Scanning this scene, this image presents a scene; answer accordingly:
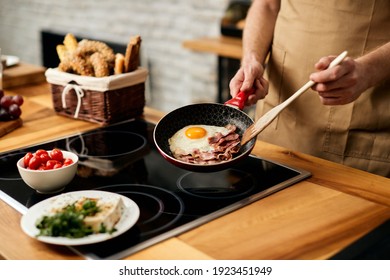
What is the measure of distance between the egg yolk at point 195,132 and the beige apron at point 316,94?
465mm

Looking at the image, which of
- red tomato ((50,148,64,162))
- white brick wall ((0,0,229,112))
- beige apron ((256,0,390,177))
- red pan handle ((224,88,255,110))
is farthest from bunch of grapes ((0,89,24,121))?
white brick wall ((0,0,229,112))

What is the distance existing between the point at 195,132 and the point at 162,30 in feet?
9.56

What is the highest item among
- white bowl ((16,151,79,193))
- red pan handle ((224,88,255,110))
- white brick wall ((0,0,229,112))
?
red pan handle ((224,88,255,110))

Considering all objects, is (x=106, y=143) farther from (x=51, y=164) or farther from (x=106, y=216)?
(x=106, y=216)

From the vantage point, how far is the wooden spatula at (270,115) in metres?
1.22

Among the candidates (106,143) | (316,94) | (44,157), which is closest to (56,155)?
(44,157)

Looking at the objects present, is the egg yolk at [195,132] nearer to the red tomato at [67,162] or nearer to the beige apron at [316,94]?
the red tomato at [67,162]

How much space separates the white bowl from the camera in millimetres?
1219

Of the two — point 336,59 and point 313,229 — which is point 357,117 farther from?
point 313,229

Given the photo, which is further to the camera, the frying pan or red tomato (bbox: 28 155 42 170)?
the frying pan

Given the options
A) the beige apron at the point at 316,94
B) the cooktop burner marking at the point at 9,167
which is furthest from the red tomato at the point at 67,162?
the beige apron at the point at 316,94

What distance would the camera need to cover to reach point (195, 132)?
1423 millimetres

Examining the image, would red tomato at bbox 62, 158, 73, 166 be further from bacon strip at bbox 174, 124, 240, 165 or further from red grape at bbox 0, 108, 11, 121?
red grape at bbox 0, 108, 11, 121

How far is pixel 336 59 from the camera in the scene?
122 centimetres
